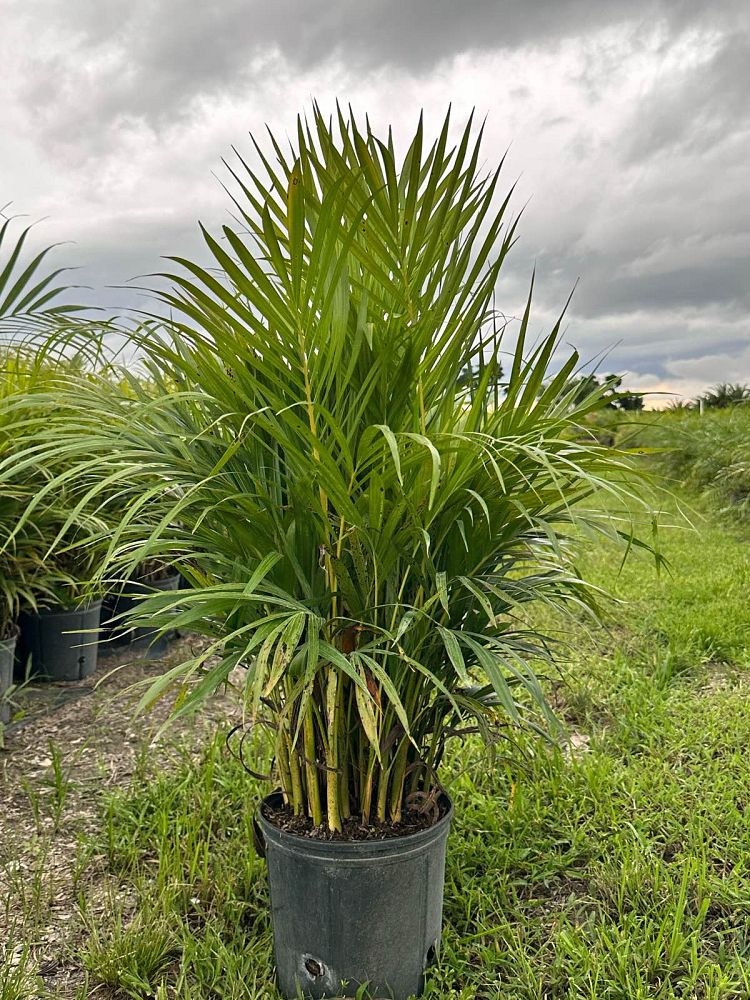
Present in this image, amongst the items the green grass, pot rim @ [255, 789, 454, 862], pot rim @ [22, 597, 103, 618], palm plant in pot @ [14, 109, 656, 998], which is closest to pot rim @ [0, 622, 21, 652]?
pot rim @ [22, 597, 103, 618]

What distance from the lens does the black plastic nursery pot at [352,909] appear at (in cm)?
134

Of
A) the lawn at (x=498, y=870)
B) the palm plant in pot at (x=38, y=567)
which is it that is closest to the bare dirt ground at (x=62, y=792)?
the lawn at (x=498, y=870)

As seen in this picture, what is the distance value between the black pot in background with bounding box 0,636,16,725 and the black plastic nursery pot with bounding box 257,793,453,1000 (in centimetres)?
164

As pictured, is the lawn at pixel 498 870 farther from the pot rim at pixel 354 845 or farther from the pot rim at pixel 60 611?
the pot rim at pixel 60 611

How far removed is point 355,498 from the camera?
1368mm

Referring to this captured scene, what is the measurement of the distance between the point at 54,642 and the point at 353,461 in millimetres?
2283

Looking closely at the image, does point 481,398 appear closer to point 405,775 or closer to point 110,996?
point 405,775

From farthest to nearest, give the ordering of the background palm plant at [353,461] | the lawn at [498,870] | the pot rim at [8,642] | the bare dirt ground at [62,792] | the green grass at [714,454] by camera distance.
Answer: the green grass at [714,454] → the pot rim at [8,642] → the bare dirt ground at [62,792] → the lawn at [498,870] → the background palm plant at [353,461]

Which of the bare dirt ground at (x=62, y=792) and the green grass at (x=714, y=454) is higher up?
the green grass at (x=714, y=454)

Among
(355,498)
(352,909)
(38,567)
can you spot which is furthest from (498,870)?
(38,567)

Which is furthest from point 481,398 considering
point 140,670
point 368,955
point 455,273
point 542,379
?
point 140,670

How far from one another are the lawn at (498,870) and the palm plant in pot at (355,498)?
0.72ft

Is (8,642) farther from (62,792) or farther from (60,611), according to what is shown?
(62,792)

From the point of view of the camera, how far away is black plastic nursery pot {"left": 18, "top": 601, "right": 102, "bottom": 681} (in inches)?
125
